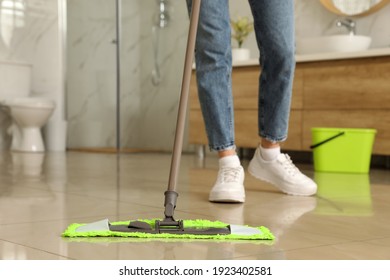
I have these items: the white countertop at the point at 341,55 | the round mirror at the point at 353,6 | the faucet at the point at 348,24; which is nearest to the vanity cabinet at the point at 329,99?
the white countertop at the point at 341,55

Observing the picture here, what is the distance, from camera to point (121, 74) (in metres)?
5.40

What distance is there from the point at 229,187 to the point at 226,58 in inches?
14.4

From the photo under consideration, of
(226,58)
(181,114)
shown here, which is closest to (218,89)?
(226,58)

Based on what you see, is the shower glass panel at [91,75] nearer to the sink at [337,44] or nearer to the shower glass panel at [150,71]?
the shower glass panel at [150,71]

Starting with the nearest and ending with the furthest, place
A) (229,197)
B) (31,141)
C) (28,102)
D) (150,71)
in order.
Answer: (229,197) → (28,102) → (31,141) → (150,71)

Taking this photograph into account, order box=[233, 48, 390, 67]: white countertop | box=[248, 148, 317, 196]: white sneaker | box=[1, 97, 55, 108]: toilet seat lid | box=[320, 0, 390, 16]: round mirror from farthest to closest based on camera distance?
1. box=[1, 97, 55, 108]: toilet seat lid
2. box=[320, 0, 390, 16]: round mirror
3. box=[233, 48, 390, 67]: white countertop
4. box=[248, 148, 317, 196]: white sneaker

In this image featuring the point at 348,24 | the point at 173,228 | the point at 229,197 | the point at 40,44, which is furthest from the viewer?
the point at 40,44

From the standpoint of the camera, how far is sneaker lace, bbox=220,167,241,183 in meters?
1.86

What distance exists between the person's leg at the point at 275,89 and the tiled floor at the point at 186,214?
7cm

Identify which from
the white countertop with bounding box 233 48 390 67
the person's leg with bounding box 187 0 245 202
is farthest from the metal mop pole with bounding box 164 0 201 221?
the white countertop with bounding box 233 48 390 67

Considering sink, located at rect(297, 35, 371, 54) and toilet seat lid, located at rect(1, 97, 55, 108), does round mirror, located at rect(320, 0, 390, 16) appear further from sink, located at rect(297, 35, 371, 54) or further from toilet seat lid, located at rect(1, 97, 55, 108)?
toilet seat lid, located at rect(1, 97, 55, 108)

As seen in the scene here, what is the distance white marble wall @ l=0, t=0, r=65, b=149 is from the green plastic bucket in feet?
9.43

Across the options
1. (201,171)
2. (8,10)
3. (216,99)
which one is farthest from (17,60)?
(216,99)

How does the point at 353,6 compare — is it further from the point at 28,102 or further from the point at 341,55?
the point at 28,102
